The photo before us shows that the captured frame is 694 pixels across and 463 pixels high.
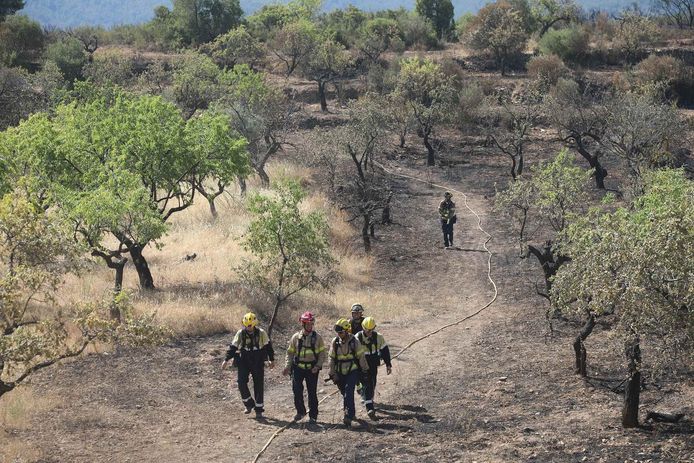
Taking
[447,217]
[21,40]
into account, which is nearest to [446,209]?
[447,217]

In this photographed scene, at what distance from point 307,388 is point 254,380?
1.15m

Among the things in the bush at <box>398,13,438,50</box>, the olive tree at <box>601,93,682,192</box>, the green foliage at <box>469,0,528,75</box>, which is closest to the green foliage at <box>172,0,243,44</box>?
the bush at <box>398,13,438,50</box>

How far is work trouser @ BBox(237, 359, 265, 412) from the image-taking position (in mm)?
14609

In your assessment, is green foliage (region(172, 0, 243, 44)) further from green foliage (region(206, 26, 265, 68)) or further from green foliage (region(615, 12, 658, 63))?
green foliage (region(615, 12, 658, 63))

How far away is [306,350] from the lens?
14.0 m

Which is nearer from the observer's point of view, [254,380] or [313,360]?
[313,360]

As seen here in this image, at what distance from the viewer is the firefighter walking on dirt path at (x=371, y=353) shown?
1453 cm

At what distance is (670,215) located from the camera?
11.7 meters

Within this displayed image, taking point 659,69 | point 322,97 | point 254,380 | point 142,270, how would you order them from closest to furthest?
point 254,380 → point 142,270 → point 322,97 → point 659,69

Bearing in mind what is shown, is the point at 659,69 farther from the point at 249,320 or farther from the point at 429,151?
the point at 249,320

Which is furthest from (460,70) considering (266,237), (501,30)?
(266,237)

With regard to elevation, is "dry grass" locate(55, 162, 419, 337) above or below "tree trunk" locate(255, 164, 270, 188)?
below

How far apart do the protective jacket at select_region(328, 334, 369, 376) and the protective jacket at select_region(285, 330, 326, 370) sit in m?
0.24

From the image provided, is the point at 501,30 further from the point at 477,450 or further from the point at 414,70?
the point at 477,450
